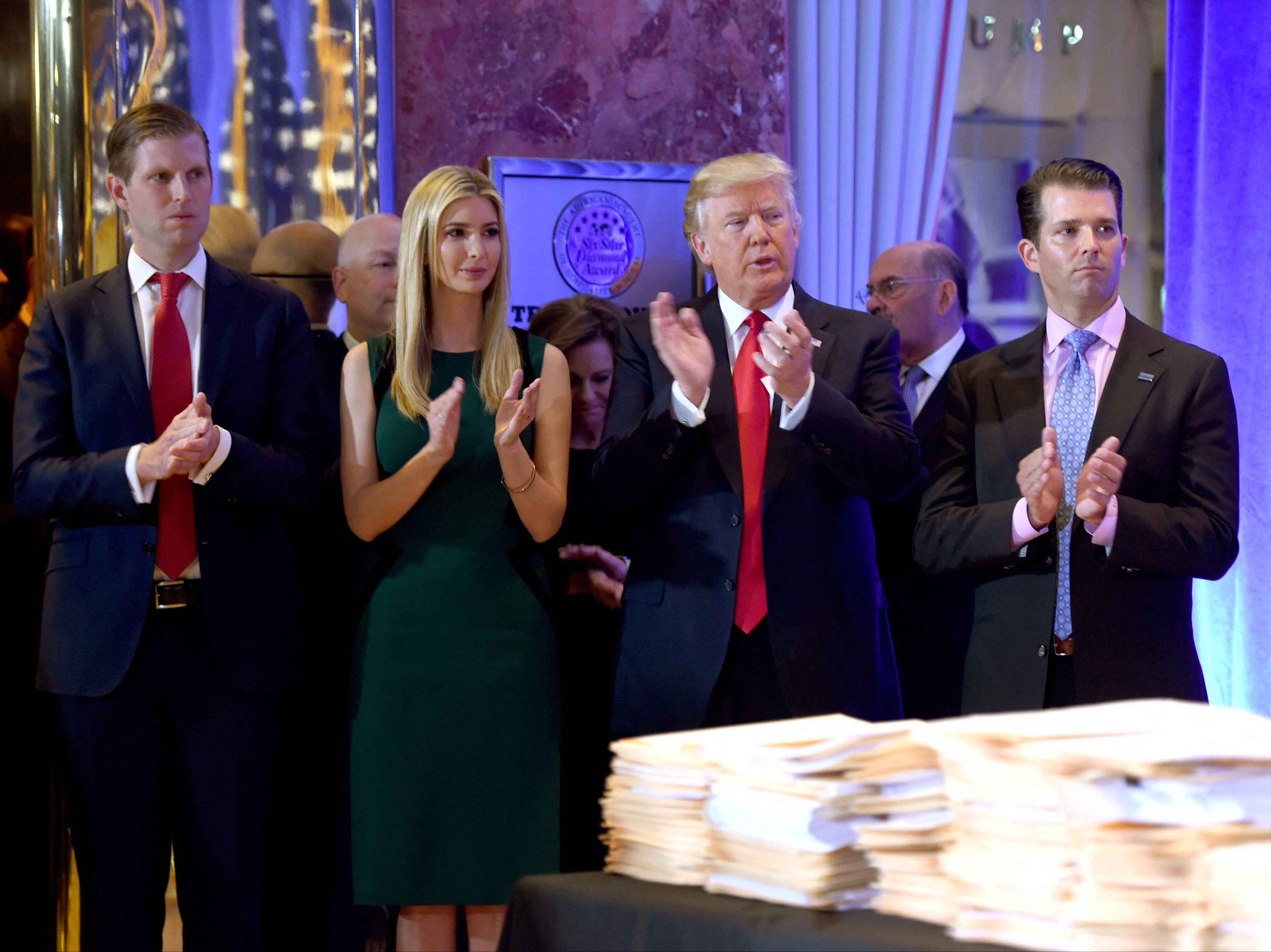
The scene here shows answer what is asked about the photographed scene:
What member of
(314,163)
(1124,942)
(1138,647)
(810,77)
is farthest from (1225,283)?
(1124,942)

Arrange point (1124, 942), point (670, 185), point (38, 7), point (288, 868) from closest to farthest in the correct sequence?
point (1124, 942) → point (288, 868) → point (38, 7) → point (670, 185)

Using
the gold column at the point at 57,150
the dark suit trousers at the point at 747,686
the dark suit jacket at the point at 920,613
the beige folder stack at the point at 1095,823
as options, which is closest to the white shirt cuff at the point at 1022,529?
the dark suit trousers at the point at 747,686

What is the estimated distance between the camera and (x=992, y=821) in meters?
1.16

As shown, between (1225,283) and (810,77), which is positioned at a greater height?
(810,77)

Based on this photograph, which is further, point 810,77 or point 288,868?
point 810,77

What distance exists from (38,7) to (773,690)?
8.69 feet

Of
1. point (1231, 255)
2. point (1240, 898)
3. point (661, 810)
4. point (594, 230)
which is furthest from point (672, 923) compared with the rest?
point (1231, 255)

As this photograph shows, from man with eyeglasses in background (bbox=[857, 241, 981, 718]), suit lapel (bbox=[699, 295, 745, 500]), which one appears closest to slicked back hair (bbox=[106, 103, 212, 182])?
suit lapel (bbox=[699, 295, 745, 500])

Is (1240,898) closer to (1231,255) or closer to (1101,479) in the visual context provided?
(1101,479)

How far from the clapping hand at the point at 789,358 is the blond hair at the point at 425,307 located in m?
0.63

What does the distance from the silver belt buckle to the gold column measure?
1256 mm

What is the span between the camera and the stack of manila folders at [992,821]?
1.08m

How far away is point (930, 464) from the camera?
3273 millimetres

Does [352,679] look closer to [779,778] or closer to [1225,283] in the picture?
[779,778]
